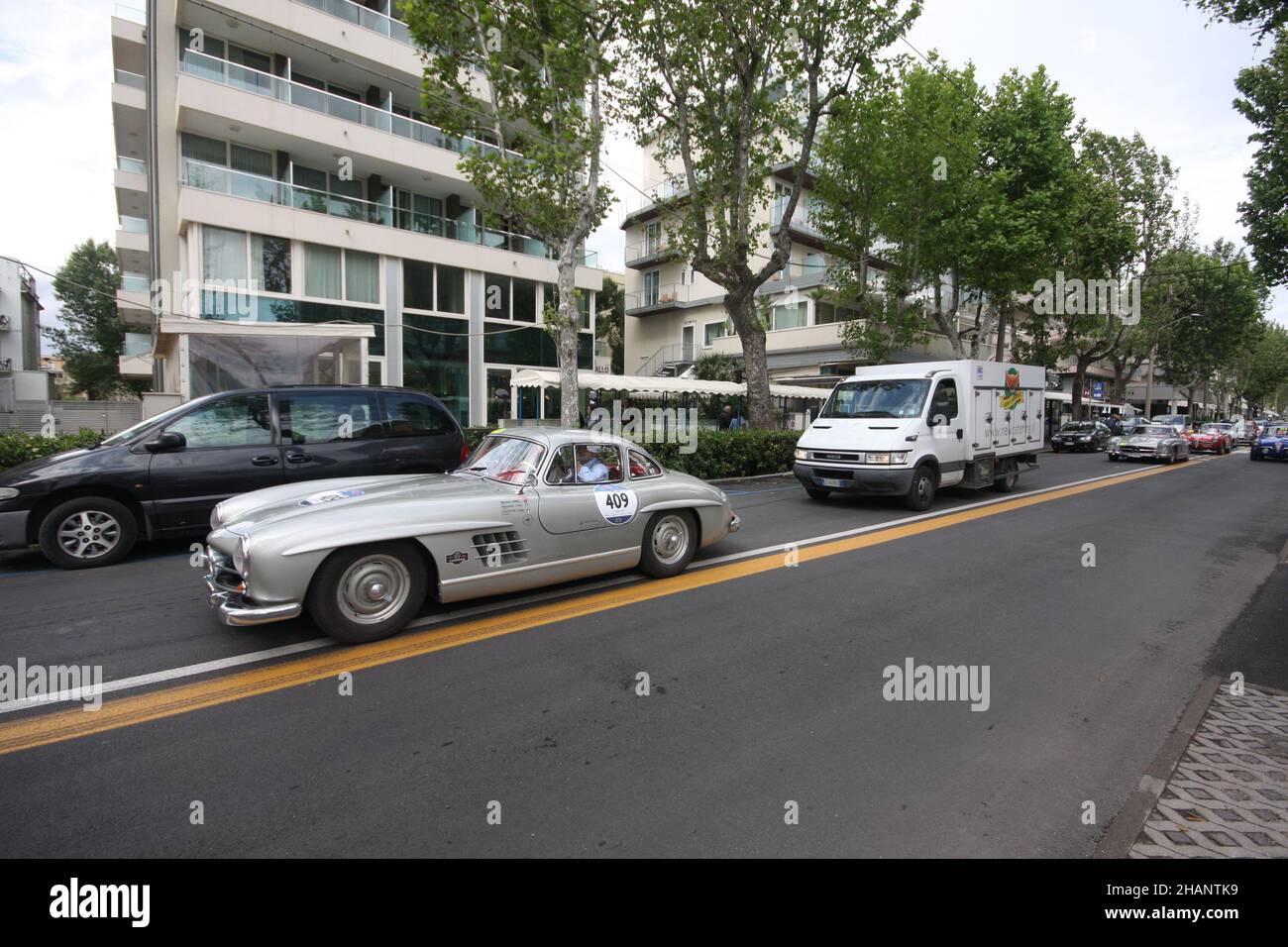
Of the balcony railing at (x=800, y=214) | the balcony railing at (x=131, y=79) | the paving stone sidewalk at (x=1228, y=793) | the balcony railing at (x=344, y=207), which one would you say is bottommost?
the paving stone sidewalk at (x=1228, y=793)

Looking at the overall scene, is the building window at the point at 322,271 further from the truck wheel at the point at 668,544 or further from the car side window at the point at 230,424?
the truck wheel at the point at 668,544

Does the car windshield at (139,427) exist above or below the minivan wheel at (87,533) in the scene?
above

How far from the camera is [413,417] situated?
8.54 m

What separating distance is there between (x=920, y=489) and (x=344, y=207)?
1978 cm

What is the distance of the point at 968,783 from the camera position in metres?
3.03

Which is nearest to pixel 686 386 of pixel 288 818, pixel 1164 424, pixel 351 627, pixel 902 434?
pixel 902 434

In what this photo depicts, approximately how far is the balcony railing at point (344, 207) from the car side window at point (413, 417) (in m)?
13.7

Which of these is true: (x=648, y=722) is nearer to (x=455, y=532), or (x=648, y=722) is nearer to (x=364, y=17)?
(x=455, y=532)

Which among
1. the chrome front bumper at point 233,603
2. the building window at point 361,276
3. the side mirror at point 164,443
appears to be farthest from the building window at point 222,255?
the chrome front bumper at point 233,603

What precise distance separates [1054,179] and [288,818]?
28780 mm

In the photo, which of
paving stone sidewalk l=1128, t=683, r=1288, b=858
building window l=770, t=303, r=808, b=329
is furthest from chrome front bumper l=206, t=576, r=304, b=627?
building window l=770, t=303, r=808, b=329

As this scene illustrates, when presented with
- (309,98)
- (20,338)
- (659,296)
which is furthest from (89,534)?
(20,338)

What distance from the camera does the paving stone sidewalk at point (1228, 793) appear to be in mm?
2623
